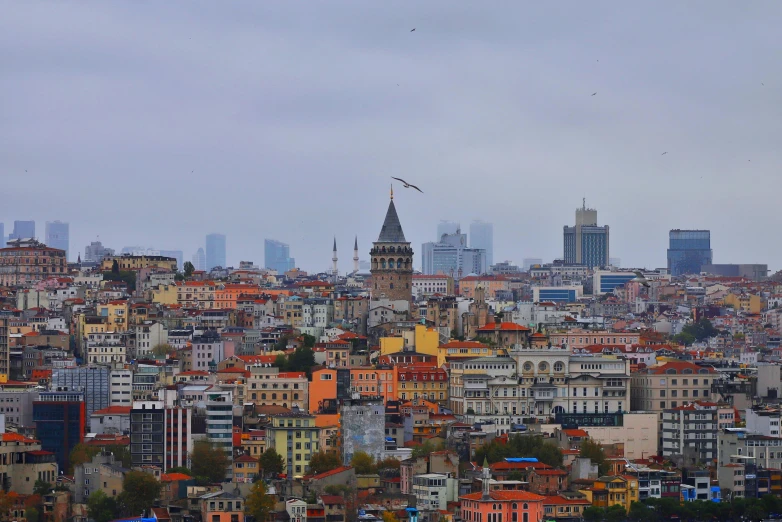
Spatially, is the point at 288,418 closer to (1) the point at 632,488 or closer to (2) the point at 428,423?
(2) the point at 428,423

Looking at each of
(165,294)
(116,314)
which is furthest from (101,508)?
(165,294)

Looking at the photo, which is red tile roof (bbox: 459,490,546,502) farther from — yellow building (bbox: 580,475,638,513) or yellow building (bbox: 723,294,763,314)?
yellow building (bbox: 723,294,763,314)

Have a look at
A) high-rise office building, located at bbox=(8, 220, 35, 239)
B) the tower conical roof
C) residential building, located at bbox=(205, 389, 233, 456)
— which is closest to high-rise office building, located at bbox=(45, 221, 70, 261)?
high-rise office building, located at bbox=(8, 220, 35, 239)

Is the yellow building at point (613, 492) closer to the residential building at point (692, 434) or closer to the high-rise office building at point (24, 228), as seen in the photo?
the residential building at point (692, 434)

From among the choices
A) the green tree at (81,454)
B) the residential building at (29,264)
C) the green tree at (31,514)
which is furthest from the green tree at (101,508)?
the residential building at (29,264)

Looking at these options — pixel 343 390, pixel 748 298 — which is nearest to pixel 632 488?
pixel 343 390
